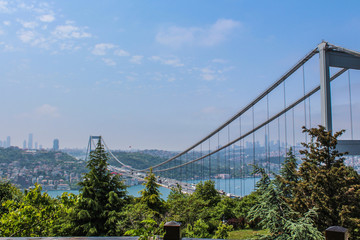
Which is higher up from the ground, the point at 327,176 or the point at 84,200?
the point at 327,176

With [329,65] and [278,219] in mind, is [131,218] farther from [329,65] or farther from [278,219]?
[329,65]

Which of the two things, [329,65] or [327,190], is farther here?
[329,65]

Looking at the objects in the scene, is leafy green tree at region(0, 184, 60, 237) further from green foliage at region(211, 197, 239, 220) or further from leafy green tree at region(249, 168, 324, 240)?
green foliage at region(211, 197, 239, 220)

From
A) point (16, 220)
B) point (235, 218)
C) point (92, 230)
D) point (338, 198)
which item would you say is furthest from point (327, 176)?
point (235, 218)

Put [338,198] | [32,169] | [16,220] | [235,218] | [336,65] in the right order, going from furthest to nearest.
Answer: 1. [32,169]
2. [235,218]
3. [336,65]
4. [338,198]
5. [16,220]

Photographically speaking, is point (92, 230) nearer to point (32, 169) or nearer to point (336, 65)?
point (336, 65)

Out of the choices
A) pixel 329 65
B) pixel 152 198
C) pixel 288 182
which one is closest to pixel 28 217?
pixel 288 182
